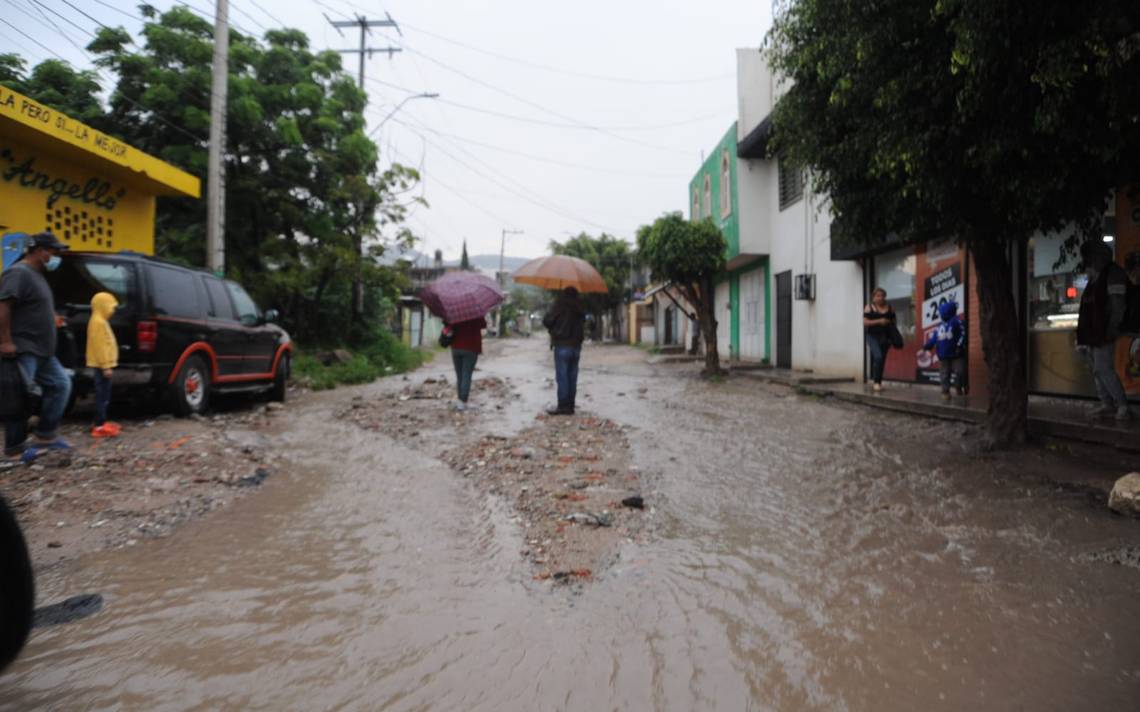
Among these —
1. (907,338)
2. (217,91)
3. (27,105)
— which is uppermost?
(217,91)

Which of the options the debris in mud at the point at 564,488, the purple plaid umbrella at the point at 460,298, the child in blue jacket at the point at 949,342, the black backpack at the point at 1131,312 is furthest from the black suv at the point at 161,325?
the child in blue jacket at the point at 949,342

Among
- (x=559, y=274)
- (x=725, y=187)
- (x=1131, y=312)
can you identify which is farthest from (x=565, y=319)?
(x=725, y=187)

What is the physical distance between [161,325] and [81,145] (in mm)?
3117

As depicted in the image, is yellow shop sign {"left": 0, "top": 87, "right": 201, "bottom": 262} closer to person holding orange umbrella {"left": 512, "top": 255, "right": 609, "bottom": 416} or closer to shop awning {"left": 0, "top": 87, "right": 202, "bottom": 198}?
shop awning {"left": 0, "top": 87, "right": 202, "bottom": 198}

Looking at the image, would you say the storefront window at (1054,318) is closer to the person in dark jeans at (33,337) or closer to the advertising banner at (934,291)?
the advertising banner at (934,291)

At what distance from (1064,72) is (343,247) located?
1456 cm

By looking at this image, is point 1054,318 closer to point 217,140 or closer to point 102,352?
point 102,352

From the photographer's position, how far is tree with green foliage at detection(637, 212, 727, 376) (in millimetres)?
14656

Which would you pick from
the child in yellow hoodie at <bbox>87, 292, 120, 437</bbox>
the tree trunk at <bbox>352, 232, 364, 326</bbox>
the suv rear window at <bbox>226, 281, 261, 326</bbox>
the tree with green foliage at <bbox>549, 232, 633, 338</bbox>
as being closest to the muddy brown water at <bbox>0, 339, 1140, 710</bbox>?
the child in yellow hoodie at <bbox>87, 292, 120, 437</bbox>

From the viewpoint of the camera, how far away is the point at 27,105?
23.0 feet

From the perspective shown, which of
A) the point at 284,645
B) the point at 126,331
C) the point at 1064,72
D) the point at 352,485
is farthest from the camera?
the point at 126,331

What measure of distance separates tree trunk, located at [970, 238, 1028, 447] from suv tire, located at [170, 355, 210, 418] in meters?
7.78

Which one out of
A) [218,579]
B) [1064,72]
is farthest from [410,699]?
[1064,72]

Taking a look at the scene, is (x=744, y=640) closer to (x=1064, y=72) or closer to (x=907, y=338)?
(x=1064, y=72)
